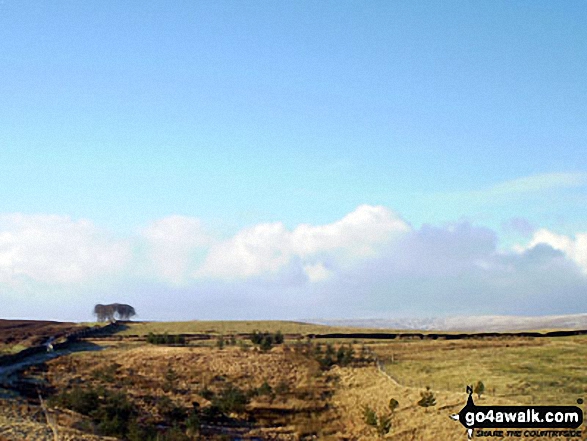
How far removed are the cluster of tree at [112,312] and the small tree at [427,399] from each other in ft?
293

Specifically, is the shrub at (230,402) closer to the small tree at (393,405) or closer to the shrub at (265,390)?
the shrub at (265,390)

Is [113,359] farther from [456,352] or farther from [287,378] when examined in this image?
[456,352]

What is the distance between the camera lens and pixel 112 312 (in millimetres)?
116812

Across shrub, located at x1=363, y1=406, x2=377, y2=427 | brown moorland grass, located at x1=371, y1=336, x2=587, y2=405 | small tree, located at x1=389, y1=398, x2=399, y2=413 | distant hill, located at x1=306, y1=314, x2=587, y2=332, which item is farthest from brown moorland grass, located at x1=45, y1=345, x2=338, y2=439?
distant hill, located at x1=306, y1=314, x2=587, y2=332

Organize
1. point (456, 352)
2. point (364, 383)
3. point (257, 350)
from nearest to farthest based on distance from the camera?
point (364, 383), point (456, 352), point (257, 350)

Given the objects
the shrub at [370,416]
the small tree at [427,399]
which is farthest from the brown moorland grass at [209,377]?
the small tree at [427,399]

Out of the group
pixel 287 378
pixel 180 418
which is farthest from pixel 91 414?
pixel 287 378

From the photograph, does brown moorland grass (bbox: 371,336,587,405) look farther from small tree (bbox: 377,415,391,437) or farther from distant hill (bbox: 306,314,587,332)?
distant hill (bbox: 306,314,587,332)

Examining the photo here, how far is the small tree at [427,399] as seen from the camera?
114ft

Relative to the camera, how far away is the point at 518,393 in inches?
1347

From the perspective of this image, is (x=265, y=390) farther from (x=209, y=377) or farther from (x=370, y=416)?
(x=370, y=416)

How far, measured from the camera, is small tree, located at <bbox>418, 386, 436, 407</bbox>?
34662 mm

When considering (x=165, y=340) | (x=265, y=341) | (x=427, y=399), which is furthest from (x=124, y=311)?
(x=427, y=399)

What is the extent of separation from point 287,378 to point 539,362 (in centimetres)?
1977
